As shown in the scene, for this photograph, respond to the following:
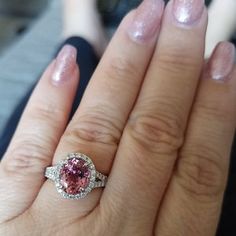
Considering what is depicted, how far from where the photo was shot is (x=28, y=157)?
1.59 feet

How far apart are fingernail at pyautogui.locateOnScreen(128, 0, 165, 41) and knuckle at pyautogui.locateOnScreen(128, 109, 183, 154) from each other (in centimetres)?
10

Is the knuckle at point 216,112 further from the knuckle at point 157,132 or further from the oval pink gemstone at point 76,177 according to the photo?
the oval pink gemstone at point 76,177

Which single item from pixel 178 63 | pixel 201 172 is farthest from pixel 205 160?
pixel 178 63

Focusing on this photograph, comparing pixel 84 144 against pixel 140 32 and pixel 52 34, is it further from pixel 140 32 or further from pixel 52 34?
pixel 52 34

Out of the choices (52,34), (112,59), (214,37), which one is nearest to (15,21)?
(52,34)

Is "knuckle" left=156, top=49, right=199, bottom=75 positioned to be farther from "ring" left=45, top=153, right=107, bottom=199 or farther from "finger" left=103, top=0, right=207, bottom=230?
"ring" left=45, top=153, right=107, bottom=199

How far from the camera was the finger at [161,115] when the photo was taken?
0.45m

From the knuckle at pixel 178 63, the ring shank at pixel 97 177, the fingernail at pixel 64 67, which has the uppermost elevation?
the knuckle at pixel 178 63

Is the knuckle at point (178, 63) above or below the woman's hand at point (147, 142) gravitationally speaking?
above

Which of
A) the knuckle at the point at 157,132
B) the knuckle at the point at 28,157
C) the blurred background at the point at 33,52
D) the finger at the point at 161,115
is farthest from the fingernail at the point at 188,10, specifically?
the blurred background at the point at 33,52

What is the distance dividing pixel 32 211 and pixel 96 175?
3.3 inches

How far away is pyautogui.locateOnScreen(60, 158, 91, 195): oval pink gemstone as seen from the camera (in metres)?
0.44

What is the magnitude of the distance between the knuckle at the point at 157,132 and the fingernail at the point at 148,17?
10cm

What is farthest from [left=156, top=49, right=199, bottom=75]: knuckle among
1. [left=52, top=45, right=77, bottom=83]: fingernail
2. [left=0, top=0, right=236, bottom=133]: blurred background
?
[left=0, top=0, right=236, bottom=133]: blurred background
